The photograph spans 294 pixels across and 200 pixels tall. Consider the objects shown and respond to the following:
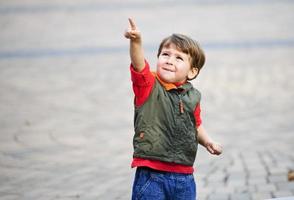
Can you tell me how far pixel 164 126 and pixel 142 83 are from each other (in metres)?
0.24

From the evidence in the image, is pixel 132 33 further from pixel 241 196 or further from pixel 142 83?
pixel 241 196

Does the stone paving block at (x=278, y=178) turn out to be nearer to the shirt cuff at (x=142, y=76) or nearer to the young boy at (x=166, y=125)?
the young boy at (x=166, y=125)

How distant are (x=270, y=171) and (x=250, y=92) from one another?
349cm

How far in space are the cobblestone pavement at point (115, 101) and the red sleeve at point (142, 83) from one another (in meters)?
1.84

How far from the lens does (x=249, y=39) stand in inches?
522

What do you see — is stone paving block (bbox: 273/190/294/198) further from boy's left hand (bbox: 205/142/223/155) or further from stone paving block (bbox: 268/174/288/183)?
boy's left hand (bbox: 205/142/223/155)

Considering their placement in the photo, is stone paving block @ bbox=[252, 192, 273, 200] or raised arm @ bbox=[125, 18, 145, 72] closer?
raised arm @ bbox=[125, 18, 145, 72]

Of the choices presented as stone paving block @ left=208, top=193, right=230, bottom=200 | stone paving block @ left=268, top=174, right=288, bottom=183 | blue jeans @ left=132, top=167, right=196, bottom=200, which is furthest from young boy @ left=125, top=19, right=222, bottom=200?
stone paving block @ left=268, top=174, right=288, bottom=183

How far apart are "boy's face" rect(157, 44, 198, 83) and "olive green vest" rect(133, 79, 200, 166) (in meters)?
0.05

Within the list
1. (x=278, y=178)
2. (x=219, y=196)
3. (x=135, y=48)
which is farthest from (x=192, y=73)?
(x=278, y=178)

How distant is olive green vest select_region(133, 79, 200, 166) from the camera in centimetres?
350

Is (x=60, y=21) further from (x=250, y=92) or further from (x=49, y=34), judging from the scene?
(x=250, y=92)

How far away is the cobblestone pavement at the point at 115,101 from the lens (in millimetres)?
5664

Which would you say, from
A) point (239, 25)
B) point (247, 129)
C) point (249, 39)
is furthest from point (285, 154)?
point (239, 25)
